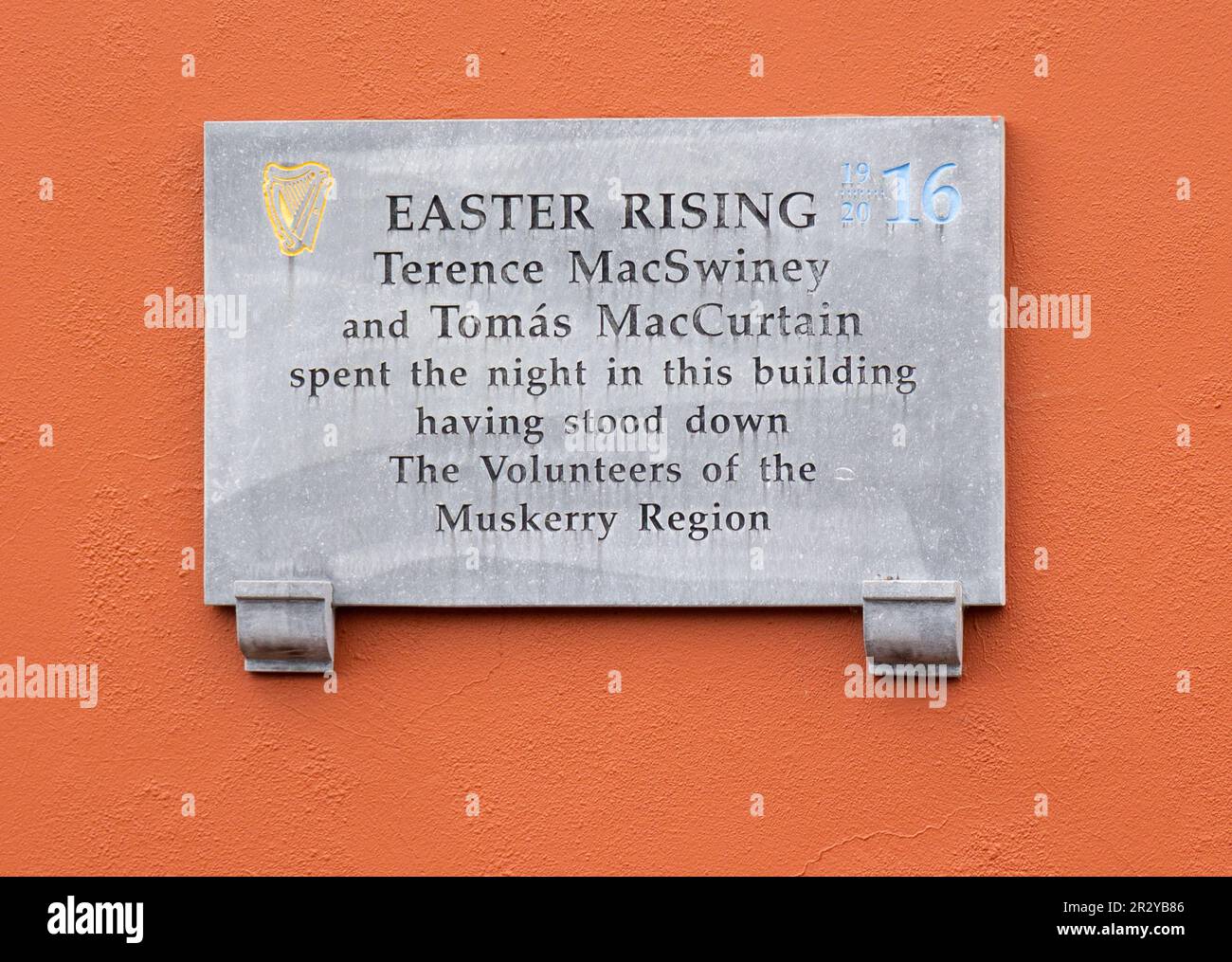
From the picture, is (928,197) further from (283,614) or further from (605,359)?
(283,614)

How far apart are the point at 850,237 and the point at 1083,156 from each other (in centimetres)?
71

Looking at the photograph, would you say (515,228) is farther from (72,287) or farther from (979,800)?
(979,800)

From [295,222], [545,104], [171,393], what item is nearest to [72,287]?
[171,393]

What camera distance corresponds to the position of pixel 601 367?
407 centimetres

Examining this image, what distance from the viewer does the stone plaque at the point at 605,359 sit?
4.02 metres

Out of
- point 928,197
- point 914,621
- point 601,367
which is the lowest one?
point 914,621

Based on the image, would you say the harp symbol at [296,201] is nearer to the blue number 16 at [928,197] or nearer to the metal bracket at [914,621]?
the blue number 16 at [928,197]

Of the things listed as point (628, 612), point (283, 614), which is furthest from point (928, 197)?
point (283, 614)

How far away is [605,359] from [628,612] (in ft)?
2.44

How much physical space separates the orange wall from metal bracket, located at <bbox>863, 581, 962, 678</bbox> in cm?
14

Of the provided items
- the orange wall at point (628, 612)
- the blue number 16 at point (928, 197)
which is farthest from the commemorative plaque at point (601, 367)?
the orange wall at point (628, 612)

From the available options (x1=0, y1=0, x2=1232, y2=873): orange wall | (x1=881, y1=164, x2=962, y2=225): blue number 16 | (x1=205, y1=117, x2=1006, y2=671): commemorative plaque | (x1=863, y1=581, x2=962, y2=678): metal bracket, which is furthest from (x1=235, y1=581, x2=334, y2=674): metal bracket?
(x1=881, y1=164, x2=962, y2=225): blue number 16

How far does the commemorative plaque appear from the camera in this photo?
13.2 feet

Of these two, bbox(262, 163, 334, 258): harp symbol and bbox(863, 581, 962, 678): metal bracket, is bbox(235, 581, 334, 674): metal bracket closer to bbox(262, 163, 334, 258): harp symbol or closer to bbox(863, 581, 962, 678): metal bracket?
bbox(262, 163, 334, 258): harp symbol
